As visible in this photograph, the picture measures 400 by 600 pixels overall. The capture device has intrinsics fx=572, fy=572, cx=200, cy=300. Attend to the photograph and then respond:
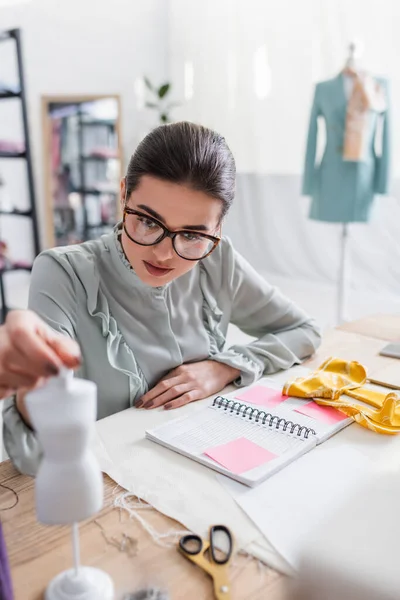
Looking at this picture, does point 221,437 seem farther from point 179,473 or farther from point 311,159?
point 311,159

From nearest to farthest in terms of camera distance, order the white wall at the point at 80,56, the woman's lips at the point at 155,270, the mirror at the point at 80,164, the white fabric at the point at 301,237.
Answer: the woman's lips at the point at 155,270
the white fabric at the point at 301,237
the white wall at the point at 80,56
the mirror at the point at 80,164

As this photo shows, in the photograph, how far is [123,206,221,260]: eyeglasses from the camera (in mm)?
1059

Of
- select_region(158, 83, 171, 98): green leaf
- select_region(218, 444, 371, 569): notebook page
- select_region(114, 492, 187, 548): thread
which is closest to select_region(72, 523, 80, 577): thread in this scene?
select_region(114, 492, 187, 548): thread

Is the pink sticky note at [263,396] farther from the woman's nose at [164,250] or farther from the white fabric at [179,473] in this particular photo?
the woman's nose at [164,250]

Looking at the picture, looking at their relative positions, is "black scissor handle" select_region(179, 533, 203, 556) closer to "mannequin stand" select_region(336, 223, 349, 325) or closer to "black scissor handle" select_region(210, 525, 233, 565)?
"black scissor handle" select_region(210, 525, 233, 565)

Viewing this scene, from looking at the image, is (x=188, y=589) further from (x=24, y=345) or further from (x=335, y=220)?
(x=335, y=220)

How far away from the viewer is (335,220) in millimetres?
3137

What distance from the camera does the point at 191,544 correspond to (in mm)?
715

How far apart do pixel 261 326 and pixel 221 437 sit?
1.92ft

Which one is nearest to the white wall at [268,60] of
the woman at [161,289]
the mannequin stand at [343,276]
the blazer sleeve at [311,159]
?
the blazer sleeve at [311,159]

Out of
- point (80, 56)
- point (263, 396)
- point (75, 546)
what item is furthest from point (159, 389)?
point (80, 56)

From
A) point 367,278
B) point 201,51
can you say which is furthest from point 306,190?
point 201,51

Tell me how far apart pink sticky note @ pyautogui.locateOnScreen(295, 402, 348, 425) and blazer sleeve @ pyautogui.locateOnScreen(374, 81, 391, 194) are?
2295 millimetres

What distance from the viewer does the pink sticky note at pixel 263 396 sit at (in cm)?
116
